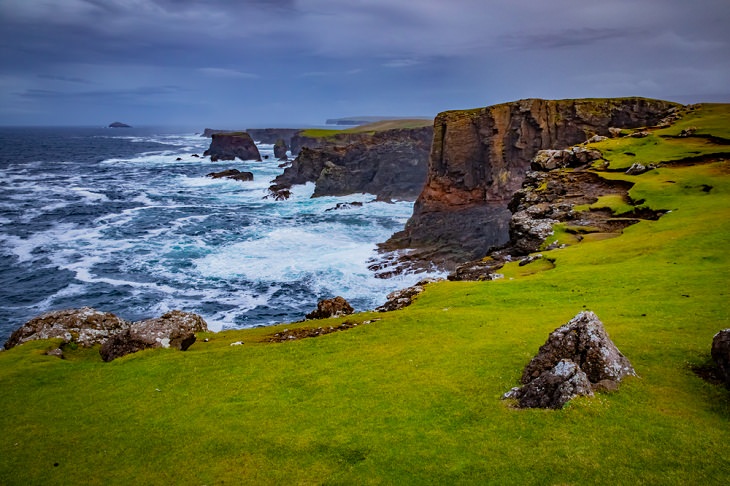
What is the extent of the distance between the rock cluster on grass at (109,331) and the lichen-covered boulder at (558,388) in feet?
56.6

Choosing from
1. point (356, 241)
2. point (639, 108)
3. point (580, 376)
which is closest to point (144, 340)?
point (580, 376)

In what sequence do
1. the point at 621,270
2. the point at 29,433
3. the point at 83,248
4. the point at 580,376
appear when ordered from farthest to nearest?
the point at 83,248
the point at 621,270
the point at 29,433
the point at 580,376

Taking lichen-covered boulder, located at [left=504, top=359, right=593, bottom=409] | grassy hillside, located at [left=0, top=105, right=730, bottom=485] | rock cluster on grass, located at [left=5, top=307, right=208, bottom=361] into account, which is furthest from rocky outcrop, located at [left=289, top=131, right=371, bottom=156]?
lichen-covered boulder, located at [left=504, top=359, right=593, bottom=409]

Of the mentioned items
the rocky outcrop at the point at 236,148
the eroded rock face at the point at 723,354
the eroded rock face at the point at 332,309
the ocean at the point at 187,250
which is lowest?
the ocean at the point at 187,250

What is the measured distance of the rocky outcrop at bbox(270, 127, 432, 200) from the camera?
120750mm

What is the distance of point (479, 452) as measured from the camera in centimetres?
1234

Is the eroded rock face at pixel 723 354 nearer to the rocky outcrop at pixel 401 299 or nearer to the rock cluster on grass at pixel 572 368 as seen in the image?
the rock cluster on grass at pixel 572 368

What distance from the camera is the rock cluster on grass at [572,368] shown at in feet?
46.0

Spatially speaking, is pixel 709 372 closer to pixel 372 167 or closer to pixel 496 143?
pixel 496 143

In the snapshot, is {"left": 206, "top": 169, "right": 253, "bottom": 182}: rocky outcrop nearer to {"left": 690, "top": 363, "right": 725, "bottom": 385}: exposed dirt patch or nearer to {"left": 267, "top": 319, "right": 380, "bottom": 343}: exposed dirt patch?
{"left": 267, "top": 319, "right": 380, "bottom": 343}: exposed dirt patch

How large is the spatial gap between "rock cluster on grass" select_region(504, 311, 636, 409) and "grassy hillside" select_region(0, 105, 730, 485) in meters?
0.43

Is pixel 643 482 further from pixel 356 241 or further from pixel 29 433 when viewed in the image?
pixel 356 241

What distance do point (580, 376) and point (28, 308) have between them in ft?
188

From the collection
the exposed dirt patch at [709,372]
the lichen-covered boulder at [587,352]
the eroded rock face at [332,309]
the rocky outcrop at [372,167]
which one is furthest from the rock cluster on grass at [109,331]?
the rocky outcrop at [372,167]
